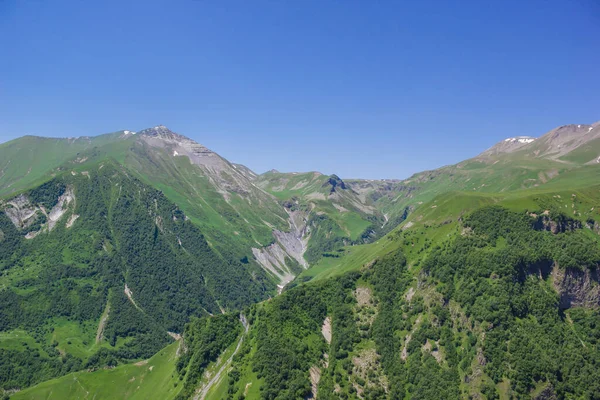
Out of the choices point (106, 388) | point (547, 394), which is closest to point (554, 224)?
point (547, 394)

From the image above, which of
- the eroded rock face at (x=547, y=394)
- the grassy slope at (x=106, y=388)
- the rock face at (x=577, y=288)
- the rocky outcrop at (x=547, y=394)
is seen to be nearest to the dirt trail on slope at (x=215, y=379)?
the grassy slope at (x=106, y=388)

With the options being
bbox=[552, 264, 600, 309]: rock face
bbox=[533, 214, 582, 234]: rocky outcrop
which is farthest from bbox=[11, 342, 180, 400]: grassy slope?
bbox=[533, 214, 582, 234]: rocky outcrop

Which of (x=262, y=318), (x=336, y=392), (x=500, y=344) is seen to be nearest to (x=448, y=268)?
(x=500, y=344)

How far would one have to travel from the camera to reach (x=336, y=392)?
484 feet

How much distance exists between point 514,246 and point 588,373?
A: 56060 mm

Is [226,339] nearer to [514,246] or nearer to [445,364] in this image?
[445,364]

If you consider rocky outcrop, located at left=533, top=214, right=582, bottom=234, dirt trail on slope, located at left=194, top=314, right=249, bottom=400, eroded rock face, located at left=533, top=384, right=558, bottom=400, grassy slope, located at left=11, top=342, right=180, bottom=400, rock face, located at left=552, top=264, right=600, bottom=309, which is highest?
rocky outcrop, located at left=533, top=214, right=582, bottom=234

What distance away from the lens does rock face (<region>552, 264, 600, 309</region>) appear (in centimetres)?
16512

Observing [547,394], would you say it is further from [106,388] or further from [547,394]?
[106,388]

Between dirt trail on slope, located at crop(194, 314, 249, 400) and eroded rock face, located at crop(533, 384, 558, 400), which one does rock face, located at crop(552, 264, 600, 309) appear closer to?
eroded rock face, located at crop(533, 384, 558, 400)

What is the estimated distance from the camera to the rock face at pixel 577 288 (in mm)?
165125

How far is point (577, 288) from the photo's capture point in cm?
16675

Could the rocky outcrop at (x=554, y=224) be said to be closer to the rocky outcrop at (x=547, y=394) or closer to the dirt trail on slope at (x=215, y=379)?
the rocky outcrop at (x=547, y=394)

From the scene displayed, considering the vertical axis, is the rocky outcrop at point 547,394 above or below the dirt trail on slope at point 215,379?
below
